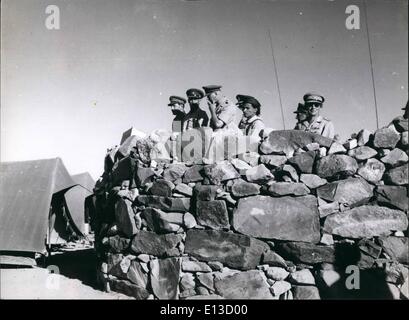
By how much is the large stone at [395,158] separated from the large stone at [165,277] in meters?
2.91

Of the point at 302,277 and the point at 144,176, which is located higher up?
the point at 144,176

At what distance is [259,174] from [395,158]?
162cm

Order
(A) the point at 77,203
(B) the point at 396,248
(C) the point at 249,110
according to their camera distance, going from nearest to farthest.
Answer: (B) the point at 396,248 → (C) the point at 249,110 → (A) the point at 77,203

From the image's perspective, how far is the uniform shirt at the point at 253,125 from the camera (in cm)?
483

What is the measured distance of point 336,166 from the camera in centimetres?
376

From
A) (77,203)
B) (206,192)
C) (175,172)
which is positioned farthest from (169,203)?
(77,203)

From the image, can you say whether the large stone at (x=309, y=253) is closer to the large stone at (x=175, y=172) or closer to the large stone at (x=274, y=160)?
the large stone at (x=274, y=160)

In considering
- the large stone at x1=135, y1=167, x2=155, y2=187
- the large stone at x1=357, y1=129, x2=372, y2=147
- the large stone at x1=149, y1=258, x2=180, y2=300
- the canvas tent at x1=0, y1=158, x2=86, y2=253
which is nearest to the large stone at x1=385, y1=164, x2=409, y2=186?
the large stone at x1=357, y1=129, x2=372, y2=147

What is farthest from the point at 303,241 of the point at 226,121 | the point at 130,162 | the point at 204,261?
the point at 130,162

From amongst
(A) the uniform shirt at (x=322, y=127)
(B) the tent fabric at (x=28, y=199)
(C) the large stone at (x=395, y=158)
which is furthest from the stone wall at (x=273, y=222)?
(B) the tent fabric at (x=28, y=199)

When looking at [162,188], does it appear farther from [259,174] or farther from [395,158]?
[395,158]

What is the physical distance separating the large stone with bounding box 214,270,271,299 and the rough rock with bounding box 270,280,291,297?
2.9 inches

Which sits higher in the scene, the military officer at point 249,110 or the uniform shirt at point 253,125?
the military officer at point 249,110
